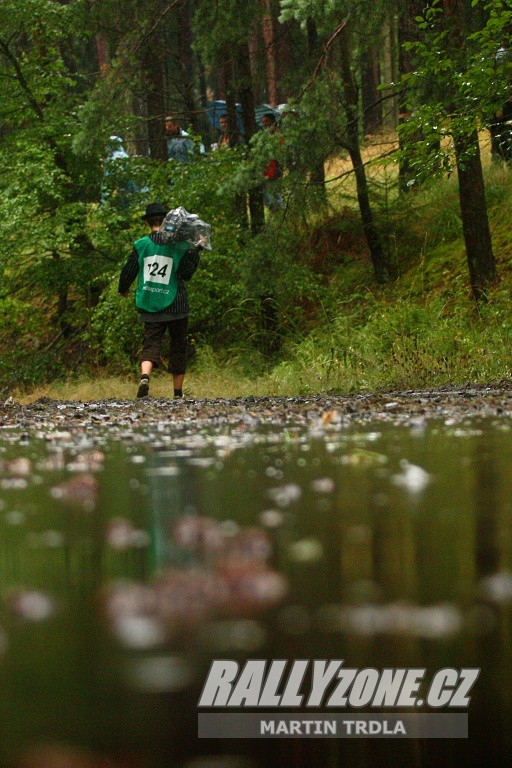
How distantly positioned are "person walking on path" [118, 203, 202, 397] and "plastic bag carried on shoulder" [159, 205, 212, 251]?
0.22ft

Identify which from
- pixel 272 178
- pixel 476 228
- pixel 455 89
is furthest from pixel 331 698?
pixel 272 178

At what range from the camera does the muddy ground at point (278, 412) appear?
888cm

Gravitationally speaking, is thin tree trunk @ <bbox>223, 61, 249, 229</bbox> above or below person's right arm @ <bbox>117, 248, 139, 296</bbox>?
above

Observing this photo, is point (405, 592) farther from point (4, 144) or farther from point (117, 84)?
point (4, 144)

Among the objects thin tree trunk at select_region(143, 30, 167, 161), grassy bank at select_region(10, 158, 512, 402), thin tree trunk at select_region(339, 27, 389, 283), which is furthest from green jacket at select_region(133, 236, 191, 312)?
thin tree trunk at select_region(143, 30, 167, 161)

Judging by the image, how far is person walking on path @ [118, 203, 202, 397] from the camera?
14.4m

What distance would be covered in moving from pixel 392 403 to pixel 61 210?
13.8 metres

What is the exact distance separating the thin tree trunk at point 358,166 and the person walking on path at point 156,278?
751 cm

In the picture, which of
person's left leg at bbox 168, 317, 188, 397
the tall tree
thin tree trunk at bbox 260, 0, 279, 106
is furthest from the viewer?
thin tree trunk at bbox 260, 0, 279, 106

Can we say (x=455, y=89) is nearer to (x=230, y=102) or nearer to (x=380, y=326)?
(x=380, y=326)

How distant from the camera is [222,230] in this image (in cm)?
2239

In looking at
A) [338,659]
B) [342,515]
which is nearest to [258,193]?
[342,515]

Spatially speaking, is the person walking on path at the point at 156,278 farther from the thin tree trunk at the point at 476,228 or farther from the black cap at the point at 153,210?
the thin tree trunk at the point at 476,228

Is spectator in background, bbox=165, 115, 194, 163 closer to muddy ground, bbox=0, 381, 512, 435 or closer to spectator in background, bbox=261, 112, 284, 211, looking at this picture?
spectator in background, bbox=261, 112, 284, 211
